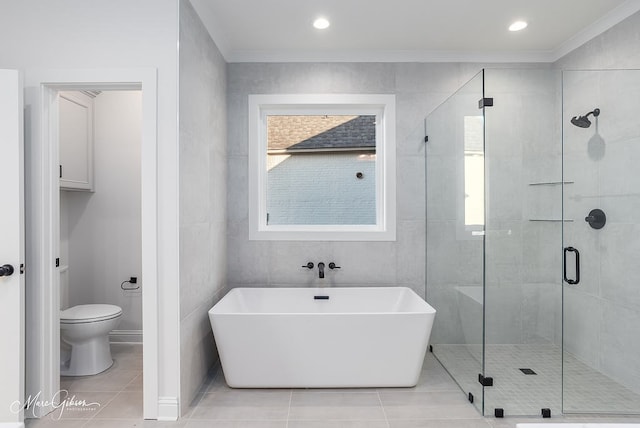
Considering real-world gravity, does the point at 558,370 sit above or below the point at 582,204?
below

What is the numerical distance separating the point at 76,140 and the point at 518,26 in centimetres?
370

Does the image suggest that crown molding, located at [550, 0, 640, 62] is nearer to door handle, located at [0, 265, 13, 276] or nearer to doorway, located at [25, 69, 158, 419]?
doorway, located at [25, 69, 158, 419]

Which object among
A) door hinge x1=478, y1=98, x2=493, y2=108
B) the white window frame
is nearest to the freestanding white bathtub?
the white window frame

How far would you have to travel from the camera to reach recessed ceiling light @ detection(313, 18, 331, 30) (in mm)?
2762

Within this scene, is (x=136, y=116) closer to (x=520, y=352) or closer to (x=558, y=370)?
(x=520, y=352)

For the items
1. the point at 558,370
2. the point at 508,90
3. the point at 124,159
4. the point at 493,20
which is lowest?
the point at 558,370

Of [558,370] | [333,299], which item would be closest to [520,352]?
[558,370]

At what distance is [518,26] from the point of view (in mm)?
2861

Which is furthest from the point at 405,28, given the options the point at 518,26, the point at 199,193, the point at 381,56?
the point at 199,193

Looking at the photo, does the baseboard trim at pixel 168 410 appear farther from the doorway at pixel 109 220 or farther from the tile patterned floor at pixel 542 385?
the tile patterned floor at pixel 542 385

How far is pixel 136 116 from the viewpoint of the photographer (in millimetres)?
3506

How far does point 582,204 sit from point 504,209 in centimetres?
49

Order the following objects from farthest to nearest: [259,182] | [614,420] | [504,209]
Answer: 1. [259,182]
2. [504,209]
3. [614,420]

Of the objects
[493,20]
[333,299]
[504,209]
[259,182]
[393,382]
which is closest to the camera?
[504,209]
